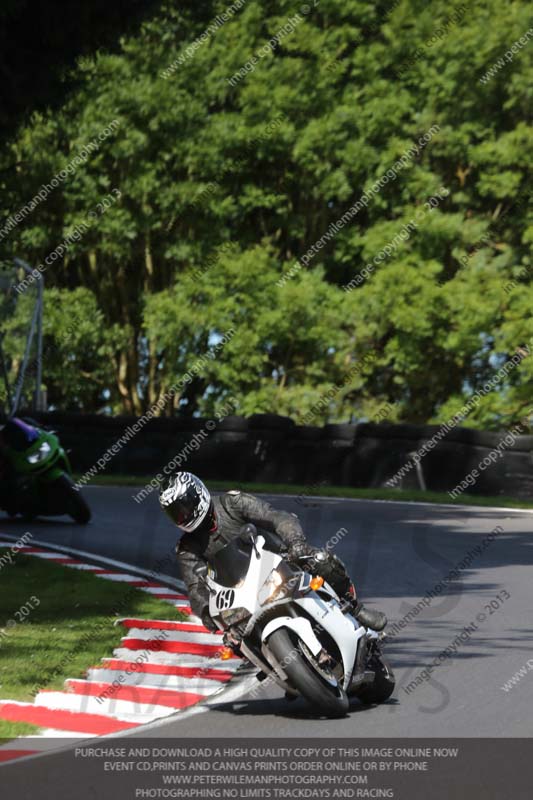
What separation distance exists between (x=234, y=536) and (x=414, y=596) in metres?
4.61

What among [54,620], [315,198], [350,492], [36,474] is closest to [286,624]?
[54,620]

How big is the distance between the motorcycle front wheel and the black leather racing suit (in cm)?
47

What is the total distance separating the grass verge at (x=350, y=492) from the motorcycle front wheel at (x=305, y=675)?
14.1 metres

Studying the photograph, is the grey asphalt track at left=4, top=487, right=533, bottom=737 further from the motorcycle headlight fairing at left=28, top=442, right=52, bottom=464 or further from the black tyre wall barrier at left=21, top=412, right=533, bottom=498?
the black tyre wall barrier at left=21, top=412, right=533, bottom=498

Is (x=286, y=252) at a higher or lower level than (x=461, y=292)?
lower

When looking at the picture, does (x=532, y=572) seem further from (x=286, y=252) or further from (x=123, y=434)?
(x=286, y=252)

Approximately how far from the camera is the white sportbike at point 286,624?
304 inches

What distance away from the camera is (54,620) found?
11.3 metres

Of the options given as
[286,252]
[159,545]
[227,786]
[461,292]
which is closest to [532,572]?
[159,545]

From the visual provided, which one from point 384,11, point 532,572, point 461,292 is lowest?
point 461,292

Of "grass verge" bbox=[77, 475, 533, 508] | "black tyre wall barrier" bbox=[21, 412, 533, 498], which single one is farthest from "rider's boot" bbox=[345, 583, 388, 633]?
"black tyre wall barrier" bbox=[21, 412, 533, 498]

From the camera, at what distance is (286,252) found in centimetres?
3681

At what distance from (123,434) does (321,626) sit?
736 inches

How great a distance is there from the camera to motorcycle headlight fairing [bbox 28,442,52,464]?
1719cm
